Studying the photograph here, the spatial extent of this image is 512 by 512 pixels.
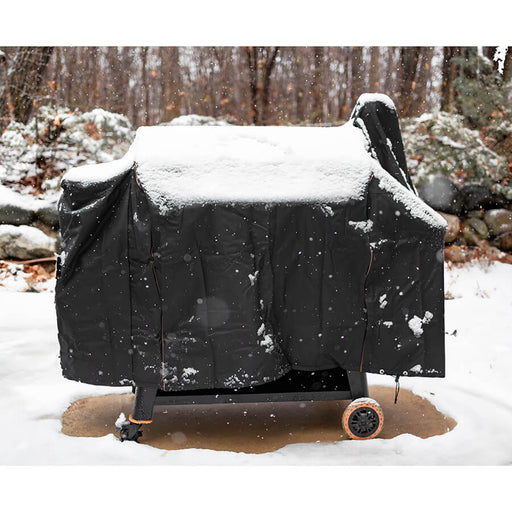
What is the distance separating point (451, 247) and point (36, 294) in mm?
6305

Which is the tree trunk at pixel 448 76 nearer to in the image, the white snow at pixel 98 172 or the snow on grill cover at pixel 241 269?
the snow on grill cover at pixel 241 269

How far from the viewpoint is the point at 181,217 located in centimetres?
333

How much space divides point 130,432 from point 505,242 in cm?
755

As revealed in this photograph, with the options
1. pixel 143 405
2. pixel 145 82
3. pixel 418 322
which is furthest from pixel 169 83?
pixel 418 322

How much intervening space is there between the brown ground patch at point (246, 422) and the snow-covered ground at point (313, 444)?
0.46 feet

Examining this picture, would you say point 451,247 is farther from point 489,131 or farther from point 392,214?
point 392,214

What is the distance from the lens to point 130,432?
3578mm

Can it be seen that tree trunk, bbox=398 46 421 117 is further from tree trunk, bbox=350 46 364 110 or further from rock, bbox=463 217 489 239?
rock, bbox=463 217 489 239

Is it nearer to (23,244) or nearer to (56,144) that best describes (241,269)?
(23,244)

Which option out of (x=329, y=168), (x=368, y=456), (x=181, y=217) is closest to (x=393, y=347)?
(x=368, y=456)

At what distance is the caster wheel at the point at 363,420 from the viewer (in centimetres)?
364

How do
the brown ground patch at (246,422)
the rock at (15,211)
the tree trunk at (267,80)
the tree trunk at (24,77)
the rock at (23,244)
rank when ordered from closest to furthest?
the brown ground patch at (246,422) → the rock at (23,244) → the rock at (15,211) → the tree trunk at (24,77) → the tree trunk at (267,80)

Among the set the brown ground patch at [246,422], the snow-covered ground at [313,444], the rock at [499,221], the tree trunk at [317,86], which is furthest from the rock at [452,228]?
the brown ground patch at [246,422]

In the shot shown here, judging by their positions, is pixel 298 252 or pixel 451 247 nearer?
pixel 298 252
